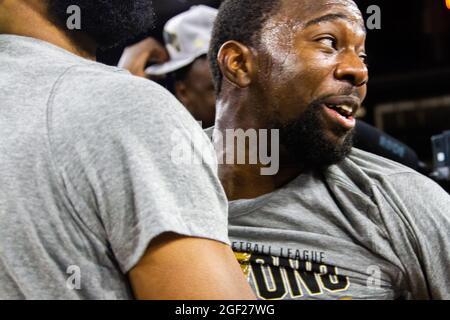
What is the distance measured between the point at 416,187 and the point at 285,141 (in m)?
0.27

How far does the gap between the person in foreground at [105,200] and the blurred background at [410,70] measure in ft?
5.73

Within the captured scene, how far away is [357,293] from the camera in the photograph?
44.7 inches

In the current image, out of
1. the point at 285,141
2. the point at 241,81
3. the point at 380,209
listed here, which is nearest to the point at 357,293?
the point at 380,209

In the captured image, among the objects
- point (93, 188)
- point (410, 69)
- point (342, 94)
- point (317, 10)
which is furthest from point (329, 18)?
point (410, 69)

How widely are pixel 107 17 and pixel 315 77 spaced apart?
0.53 m

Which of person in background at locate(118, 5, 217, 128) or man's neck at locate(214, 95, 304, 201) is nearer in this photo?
man's neck at locate(214, 95, 304, 201)

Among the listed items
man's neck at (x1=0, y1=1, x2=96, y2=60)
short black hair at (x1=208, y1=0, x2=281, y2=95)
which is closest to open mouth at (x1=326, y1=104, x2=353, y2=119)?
short black hair at (x1=208, y1=0, x2=281, y2=95)

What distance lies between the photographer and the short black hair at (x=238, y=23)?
4.56ft

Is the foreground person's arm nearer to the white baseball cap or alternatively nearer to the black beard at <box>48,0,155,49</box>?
the black beard at <box>48,0,155,49</box>

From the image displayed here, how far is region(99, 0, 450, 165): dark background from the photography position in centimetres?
346

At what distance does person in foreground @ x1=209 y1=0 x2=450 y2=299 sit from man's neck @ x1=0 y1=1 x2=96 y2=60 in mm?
532

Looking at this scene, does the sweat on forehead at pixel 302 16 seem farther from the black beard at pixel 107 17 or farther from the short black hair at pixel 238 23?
the black beard at pixel 107 17

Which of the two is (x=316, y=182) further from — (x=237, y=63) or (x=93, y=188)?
(x=93, y=188)

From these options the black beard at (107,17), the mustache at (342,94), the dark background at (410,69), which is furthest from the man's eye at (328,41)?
the dark background at (410,69)
